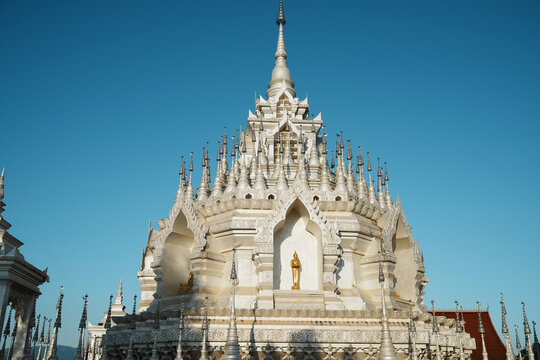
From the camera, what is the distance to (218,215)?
23156 mm

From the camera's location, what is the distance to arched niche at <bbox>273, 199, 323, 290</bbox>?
69.5 ft

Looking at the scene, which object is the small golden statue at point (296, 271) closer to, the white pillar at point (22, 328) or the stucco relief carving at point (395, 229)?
the stucco relief carving at point (395, 229)

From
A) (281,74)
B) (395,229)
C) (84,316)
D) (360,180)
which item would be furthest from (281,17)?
(84,316)

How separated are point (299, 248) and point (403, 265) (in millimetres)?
6551

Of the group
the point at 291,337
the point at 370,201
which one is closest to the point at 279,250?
the point at 291,337

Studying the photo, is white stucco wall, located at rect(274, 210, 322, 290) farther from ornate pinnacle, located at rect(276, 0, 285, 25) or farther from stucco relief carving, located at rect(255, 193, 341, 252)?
ornate pinnacle, located at rect(276, 0, 285, 25)

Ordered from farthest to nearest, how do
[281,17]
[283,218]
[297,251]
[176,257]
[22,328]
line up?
[281,17], [176,257], [297,251], [283,218], [22,328]

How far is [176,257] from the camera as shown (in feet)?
78.7

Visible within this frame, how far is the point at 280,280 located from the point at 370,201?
7397mm

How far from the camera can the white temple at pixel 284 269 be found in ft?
57.5

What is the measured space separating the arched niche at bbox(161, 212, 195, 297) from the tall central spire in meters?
13.2

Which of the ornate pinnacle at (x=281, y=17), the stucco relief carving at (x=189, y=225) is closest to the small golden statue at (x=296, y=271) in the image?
the stucco relief carving at (x=189, y=225)

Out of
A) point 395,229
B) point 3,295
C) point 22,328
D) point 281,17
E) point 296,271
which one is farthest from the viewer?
point 281,17

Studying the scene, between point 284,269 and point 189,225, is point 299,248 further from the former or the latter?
point 189,225
